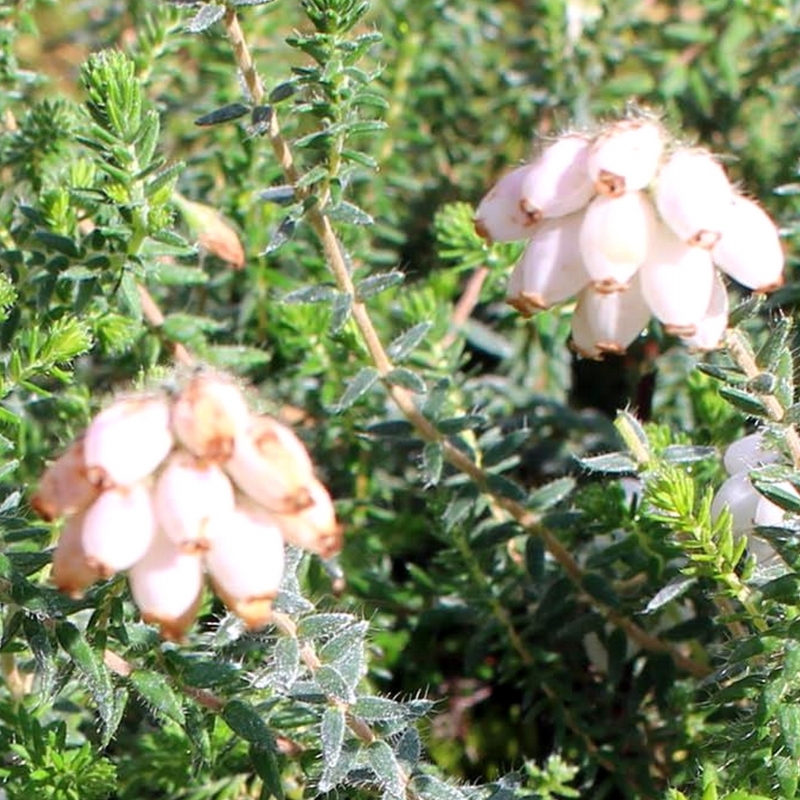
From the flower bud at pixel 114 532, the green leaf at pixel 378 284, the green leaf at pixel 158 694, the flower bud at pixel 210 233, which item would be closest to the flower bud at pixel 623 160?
the flower bud at pixel 114 532

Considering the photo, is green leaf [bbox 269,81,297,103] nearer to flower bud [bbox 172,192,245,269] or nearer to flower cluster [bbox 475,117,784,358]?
flower cluster [bbox 475,117,784,358]

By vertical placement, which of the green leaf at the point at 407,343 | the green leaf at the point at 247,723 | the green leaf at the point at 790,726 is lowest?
the green leaf at the point at 790,726

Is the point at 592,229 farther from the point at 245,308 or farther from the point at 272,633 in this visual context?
the point at 245,308

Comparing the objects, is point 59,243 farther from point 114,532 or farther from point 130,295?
point 114,532

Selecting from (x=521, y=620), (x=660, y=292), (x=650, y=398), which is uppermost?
(x=660, y=292)

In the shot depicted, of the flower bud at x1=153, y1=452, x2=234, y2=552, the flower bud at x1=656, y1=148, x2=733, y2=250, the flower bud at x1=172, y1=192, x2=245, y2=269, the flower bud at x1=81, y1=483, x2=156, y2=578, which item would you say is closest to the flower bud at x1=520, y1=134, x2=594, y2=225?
the flower bud at x1=656, y1=148, x2=733, y2=250

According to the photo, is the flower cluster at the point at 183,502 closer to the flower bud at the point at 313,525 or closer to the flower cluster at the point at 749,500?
the flower bud at the point at 313,525

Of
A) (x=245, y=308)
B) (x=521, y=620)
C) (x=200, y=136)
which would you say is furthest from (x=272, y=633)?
(x=200, y=136)
